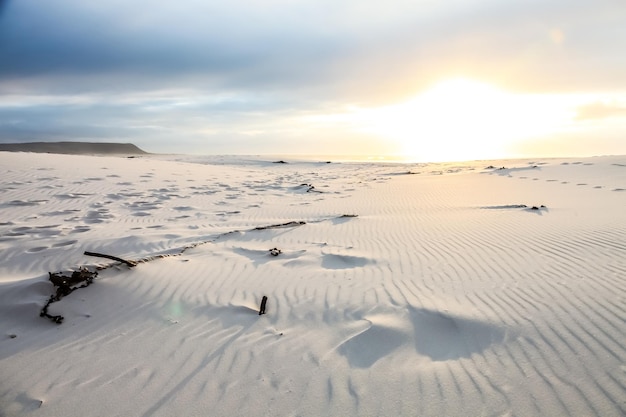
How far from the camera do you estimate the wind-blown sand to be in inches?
104

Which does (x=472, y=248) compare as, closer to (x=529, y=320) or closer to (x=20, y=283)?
(x=529, y=320)

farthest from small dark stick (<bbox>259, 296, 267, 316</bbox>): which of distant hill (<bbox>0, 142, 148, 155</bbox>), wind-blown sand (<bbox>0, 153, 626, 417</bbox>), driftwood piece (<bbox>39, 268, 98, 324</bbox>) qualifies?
distant hill (<bbox>0, 142, 148, 155</bbox>)

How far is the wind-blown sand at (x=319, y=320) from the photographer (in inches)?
104

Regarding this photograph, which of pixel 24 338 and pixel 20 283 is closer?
pixel 24 338

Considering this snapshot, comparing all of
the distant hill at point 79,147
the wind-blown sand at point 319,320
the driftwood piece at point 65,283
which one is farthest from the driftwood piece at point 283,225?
the distant hill at point 79,147

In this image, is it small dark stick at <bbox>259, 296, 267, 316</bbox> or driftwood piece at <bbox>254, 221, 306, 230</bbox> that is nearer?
small dark stick at <bbox>259, 296, 267, 316</bbox>

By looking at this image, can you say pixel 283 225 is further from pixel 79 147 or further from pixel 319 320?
pixel 79 147

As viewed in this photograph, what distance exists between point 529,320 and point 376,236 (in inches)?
143

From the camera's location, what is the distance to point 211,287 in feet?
14.7

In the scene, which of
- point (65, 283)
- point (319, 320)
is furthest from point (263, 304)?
point (65, 283)

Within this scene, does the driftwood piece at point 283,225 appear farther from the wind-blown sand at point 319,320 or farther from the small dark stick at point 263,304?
the small dark stick at point 263,304

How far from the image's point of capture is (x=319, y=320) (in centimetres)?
369

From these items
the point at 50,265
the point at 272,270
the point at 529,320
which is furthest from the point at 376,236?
the point at 50,265

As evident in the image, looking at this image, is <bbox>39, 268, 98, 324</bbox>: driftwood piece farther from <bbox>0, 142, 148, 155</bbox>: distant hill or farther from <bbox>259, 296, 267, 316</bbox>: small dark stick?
<bbox>0, 142, 148, 155</bbox>: distant hill
